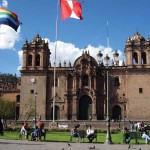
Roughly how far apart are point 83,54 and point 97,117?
479 inches

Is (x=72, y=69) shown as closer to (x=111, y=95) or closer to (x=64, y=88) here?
(x=64, y=88)

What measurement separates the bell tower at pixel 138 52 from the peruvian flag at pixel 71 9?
37.4 meters

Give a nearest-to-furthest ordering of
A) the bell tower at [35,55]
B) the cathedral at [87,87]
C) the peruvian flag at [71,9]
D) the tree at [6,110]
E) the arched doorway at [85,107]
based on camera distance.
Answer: the peruvian flag at [71,9]
the cathedral at [87,87]
the arched doorway at [85,107]
the bell tower at [35,55]
the tree at [6,110]

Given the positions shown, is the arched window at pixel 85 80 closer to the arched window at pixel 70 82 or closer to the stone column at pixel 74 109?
the arched window at pixel 70 82

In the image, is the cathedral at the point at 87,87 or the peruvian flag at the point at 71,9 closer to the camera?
the peruvian flag at the point at 71,9

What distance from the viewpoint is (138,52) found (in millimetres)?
65062

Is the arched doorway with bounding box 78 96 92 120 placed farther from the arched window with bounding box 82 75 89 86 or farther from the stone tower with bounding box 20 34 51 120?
the stone tower with bounding box 20 34 51 120

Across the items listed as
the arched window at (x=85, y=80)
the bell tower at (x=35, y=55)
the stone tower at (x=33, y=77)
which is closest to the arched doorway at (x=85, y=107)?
the arched window at (x=85, y=80)

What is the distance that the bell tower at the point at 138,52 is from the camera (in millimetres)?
64438

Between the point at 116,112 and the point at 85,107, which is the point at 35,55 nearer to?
the point at 85,107

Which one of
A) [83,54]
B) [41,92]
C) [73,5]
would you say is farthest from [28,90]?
[73,5]

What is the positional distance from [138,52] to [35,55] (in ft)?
64.3

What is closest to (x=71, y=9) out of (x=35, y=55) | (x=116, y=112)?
(x=116, y=112)

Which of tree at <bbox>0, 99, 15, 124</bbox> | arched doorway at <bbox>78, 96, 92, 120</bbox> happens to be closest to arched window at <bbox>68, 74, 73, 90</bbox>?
arched doorway at <bbox>78, 96, 92, 120</bbox>
